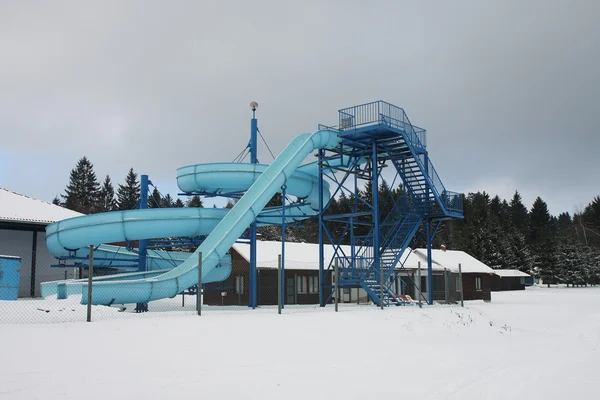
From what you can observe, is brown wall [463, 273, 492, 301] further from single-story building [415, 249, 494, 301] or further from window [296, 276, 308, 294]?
window [296, 276, 308, 294]

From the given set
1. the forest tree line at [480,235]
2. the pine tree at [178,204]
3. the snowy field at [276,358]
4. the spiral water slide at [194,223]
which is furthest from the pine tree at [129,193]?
the snowy field at [276,358]

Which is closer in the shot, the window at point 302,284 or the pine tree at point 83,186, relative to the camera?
the window at point 302,284

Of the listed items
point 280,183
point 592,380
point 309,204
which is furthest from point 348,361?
point 309,204

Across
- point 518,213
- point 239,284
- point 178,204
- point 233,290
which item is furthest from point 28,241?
point 518,213

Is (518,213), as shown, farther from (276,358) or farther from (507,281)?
(276,358)

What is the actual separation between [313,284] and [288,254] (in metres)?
2.83

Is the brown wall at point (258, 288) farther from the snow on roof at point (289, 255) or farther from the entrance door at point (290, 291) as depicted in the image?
the snow on roof at point (289, 255)

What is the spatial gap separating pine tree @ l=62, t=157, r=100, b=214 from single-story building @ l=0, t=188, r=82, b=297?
78170 mm

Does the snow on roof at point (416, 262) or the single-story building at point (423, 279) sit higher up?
the snow on roof at point (416, 262)

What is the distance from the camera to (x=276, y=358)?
12.7 meters

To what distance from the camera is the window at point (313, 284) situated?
39344mm

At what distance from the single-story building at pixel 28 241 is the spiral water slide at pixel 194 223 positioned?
5738 mm

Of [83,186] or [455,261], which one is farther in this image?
[83,186]

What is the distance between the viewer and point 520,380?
11477 mm
